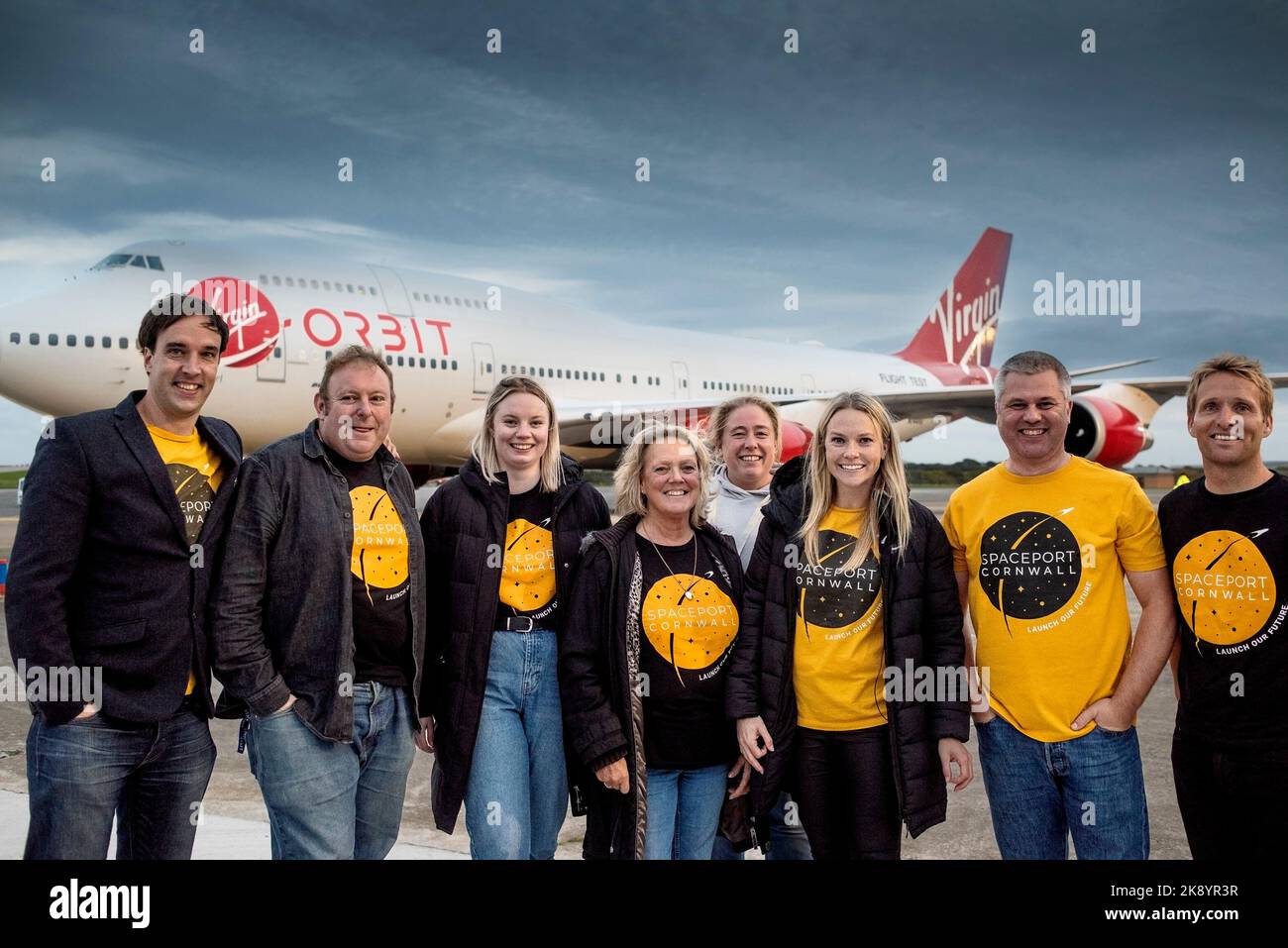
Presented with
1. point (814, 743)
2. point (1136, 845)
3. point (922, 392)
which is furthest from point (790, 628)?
point (922, 392)

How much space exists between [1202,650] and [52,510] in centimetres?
278

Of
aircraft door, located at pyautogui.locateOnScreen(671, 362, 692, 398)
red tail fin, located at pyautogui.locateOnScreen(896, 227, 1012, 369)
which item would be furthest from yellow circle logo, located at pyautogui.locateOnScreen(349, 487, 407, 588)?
red tail fin, located at pyautogui.locateOnScreen(896, 227, 1012, 369)

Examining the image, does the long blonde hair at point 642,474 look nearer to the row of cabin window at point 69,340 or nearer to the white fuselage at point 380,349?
the white fuselage at point 380,349

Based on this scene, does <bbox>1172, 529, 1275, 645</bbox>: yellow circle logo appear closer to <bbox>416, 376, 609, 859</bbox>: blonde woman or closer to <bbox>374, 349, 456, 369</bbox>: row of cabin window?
<bbox>416, 376, 609, 859</bbox>: blonde woman

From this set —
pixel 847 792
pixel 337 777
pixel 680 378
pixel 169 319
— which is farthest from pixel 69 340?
pixel 847 792

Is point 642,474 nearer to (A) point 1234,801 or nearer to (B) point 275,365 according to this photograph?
(A) point 1234,801

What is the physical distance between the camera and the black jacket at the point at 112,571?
2.04 metres

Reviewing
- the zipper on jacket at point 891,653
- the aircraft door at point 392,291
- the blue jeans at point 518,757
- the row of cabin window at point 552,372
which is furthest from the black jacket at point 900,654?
the row of cabin window at point 552,372

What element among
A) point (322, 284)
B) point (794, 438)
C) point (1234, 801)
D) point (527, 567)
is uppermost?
point (322, 284)

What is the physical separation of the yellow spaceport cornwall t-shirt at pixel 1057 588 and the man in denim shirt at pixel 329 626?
155cm

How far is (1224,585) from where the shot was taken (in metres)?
2.28

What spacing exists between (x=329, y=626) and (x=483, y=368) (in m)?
10.5

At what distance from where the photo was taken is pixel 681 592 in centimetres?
260
